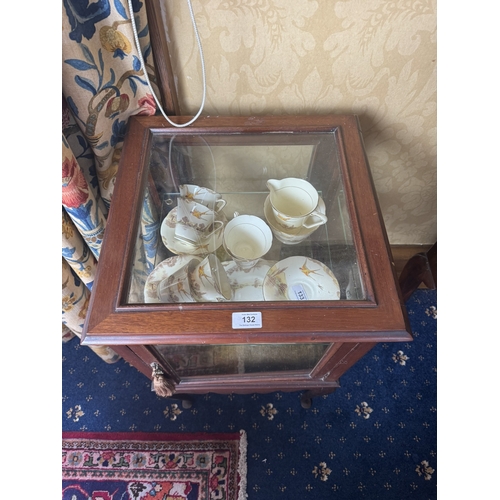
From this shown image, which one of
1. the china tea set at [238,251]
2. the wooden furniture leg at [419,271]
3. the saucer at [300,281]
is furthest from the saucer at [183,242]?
the wooden furniture leg at [419,271]

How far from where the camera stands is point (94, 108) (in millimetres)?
557

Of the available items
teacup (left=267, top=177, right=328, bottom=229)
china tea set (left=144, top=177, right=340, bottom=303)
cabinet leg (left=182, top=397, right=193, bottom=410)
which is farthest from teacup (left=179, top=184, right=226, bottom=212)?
cabinet leg (left=182, top=397, right=193, bottom=410)

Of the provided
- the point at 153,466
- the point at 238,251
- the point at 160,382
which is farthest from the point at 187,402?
the point at 238,251

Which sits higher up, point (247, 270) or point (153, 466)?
point (247, 270)

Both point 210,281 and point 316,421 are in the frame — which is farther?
point 316,421

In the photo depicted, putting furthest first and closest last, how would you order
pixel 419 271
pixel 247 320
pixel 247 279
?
pixel 419 271 < pixel 247 279 < pixel 247 320

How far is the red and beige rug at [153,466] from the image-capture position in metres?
0.88

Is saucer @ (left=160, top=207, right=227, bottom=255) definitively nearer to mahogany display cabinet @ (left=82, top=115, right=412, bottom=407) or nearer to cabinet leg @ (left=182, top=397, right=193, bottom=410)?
mahogany display cabinet @ (left=82, top=115, right=412, bottom=407)

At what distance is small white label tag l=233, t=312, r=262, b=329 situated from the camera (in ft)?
1.53

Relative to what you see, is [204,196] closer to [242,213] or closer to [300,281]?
[242,213]

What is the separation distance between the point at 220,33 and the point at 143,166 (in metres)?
0.27

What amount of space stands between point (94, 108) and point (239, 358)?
495 millimetres

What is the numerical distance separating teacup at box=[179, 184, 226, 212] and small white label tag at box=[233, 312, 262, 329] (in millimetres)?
260
